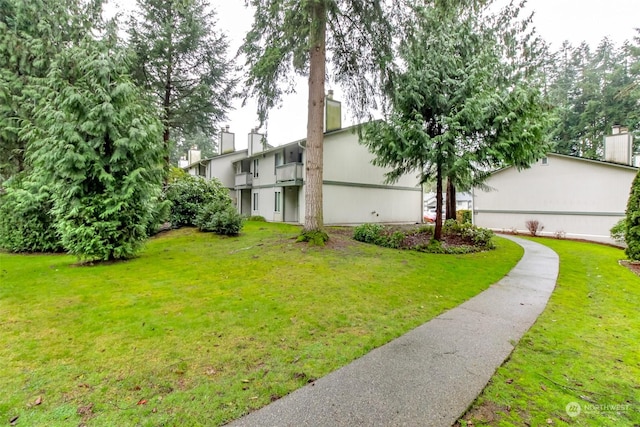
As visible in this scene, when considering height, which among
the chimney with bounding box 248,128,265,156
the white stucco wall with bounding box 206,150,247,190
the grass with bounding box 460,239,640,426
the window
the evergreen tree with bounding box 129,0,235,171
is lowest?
the grass with bounding box 460,239,640,426

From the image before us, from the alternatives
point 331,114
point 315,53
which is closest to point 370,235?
point 315,53

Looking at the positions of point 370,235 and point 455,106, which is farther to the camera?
point 370,235

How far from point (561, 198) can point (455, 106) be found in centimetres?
1256

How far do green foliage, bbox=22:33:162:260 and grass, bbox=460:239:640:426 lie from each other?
849 cm

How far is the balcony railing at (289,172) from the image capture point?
711 inches

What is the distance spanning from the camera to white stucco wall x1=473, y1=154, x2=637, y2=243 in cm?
1578

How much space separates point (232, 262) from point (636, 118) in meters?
37.1

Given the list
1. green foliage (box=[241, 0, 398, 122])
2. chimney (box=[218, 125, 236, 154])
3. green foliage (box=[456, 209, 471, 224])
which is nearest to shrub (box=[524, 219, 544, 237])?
green foliage (box=[456, 209, 471, 224])

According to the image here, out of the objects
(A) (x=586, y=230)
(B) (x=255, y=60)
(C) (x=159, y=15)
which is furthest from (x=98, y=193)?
(A) (x=586, y=230)

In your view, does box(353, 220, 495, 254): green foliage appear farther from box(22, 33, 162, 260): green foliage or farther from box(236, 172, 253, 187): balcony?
box(236, 172, 253, 187): balcony

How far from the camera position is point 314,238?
10016 millimetres

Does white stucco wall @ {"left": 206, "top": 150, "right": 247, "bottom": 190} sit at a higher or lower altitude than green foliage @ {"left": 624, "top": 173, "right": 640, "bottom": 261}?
higher

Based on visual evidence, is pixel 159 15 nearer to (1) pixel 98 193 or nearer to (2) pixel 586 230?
(1) pixel 98 193

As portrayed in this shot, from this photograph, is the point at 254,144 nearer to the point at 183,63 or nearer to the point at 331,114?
the point at 183,63
